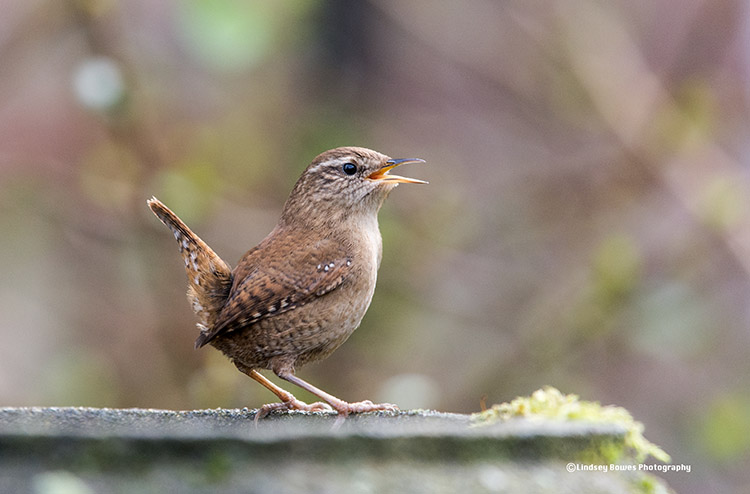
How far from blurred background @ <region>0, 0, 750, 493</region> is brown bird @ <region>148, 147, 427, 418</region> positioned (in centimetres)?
117

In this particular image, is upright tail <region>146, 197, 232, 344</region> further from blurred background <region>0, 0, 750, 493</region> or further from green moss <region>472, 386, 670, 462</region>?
green moss <region>472, 386, 670, 462</region>

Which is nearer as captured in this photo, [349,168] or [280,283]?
[280,283]

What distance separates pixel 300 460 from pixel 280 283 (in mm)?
1543

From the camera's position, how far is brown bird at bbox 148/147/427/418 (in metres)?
2.84

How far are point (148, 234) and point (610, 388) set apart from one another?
11.2ft

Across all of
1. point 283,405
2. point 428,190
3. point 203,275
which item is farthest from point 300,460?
point 428,190

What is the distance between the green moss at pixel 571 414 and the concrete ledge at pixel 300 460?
0.12 metres

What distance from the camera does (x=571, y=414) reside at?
165cm

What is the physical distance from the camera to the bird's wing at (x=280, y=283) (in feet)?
9.26

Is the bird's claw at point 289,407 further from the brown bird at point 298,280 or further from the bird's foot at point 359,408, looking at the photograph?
the bird's foot at point 359,408

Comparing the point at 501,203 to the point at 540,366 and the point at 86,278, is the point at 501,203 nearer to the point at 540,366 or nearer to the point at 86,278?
the point at 540,366

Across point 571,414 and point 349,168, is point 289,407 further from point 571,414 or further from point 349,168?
point 571,414

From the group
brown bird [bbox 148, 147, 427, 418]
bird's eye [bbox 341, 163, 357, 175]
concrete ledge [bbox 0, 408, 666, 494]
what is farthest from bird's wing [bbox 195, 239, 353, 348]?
concrete ledge [bbox 0, 408, 666, 494]

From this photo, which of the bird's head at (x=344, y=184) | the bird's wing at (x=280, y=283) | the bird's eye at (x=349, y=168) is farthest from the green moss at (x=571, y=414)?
the bird's eye at (x=349, y=168)
